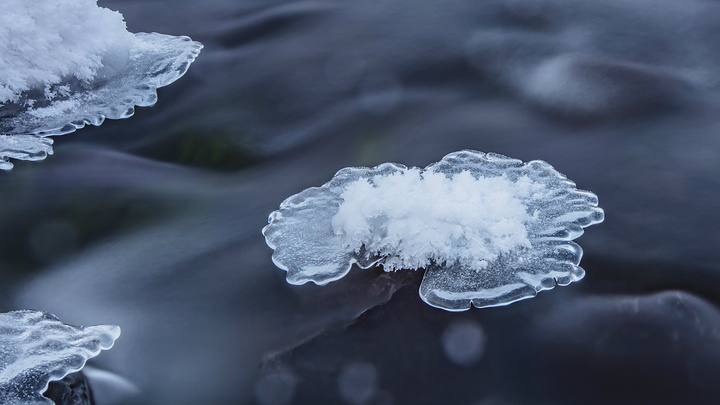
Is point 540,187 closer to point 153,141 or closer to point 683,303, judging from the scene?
point 683,303

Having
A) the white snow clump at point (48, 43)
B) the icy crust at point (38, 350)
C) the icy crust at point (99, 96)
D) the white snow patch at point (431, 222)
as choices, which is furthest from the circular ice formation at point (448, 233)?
the white snow clump at point (48, 43)

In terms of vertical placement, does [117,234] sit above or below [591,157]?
below

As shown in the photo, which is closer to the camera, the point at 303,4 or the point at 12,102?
the point at 12,102

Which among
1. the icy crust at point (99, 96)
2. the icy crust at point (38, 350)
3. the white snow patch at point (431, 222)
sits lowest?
the icy crust at point (38, 350)

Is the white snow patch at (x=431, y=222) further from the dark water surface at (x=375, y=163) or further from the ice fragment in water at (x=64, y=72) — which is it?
the ice fragment in water at (x=64, y=72)

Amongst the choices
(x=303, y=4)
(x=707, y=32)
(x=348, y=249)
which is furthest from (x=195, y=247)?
(x=707, y=32)

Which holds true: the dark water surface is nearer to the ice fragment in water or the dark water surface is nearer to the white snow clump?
the ice fragment in water

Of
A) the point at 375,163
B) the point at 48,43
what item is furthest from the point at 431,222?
the point at 48,43
